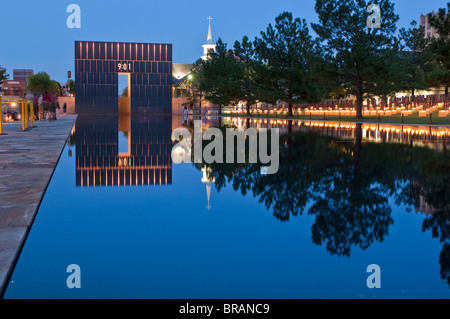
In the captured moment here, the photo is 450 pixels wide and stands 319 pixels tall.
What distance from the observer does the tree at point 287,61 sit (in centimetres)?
5178

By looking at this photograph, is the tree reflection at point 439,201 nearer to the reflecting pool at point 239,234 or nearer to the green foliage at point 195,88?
the reflecting pool at point 239,234

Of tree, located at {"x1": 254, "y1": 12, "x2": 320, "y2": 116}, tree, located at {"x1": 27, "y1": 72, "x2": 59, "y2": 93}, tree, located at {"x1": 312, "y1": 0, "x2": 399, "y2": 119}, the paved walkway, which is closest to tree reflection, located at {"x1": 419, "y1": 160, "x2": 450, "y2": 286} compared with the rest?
the paved walkway

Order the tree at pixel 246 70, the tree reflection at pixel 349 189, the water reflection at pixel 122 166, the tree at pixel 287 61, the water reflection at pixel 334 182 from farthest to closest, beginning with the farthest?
the tree at pixel 246 70, the tree at pixel 287 61, the water reflection at pixel 122 166, the water reflection at pixel 334 182, the tree reflection at pixel 349 189

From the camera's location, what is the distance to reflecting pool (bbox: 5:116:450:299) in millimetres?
3904

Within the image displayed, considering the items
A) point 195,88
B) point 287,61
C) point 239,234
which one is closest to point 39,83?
point 195,88

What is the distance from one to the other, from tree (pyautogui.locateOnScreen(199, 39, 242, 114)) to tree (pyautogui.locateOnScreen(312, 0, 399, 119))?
17.8 meters

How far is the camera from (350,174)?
9969 mm

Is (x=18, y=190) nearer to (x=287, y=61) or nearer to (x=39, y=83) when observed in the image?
(x=287, y=61)

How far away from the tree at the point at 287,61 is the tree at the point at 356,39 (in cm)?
749
